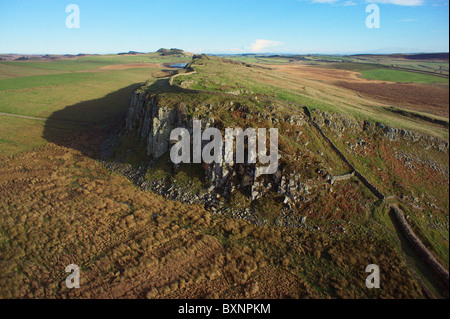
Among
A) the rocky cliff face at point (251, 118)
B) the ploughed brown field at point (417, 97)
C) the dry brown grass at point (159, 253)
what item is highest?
the ploughed brown field at point (417, 97)

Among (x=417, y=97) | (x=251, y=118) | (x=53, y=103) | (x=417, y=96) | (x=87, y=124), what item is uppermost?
(x=53, y=103)

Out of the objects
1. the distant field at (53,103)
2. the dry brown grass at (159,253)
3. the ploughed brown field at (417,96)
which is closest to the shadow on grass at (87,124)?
the distant field at (53,103)

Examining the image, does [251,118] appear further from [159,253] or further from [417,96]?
[417,96]

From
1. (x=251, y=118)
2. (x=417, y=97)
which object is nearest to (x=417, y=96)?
(x=417, y=97)

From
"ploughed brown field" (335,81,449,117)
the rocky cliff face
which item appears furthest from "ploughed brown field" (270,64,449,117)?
the rocky cliff face

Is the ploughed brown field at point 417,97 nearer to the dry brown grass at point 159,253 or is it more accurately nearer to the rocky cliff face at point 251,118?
the rocky cliff face at point 251,118

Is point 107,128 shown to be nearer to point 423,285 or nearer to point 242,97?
point 242,97

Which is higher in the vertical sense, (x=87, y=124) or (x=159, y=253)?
(x=87, y=124)

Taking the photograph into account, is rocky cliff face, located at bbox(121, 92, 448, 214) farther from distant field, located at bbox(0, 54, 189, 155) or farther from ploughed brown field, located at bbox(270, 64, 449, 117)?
distant field, located at bbox(0, 54, 189, 155)
